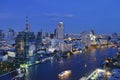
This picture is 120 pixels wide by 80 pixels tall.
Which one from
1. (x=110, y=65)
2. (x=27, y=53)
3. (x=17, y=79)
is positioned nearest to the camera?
(x=17, y=79)

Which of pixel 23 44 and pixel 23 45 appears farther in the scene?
pixel 23 44

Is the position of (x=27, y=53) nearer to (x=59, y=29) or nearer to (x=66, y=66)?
(x=66, y=66)

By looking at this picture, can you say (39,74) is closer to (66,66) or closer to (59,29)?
(66,66)

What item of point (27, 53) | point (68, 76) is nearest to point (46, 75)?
point (68, 76)

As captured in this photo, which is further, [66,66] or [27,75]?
[66,66]

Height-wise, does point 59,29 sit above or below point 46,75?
above

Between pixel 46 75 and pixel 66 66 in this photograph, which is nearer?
pixel 46 75

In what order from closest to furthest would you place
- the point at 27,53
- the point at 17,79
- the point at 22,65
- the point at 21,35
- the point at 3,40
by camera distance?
the point at 17,79
the point at 22,65
the point at 27,53
the point at 21,35
the point at 3,40

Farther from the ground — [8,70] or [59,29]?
[59,29]

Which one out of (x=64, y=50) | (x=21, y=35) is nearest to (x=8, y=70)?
(x=21, y=35)
